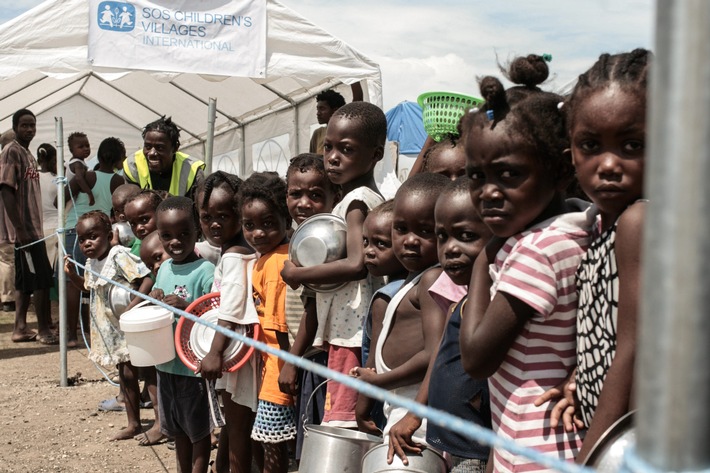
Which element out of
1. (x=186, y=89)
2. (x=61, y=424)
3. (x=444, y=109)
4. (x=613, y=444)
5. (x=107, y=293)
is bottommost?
(x=61, y=424)

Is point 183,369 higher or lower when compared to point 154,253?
lower

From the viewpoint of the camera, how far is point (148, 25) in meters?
6.39

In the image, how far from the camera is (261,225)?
3.54 metres

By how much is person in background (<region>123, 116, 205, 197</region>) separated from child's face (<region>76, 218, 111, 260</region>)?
2.81 ft

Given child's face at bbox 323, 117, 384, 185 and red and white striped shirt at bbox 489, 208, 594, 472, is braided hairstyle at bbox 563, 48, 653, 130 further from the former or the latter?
child's face at bbox 323, 117, 384, 185

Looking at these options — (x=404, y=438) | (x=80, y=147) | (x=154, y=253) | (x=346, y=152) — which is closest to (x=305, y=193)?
(x=346, y=152)

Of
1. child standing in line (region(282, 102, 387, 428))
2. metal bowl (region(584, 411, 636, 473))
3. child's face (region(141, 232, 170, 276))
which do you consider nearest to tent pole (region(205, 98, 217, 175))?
child's face (region(141, 232, 170, 276))

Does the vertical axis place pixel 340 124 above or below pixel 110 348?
above

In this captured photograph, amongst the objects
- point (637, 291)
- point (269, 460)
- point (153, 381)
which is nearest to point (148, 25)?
point (153, 381)

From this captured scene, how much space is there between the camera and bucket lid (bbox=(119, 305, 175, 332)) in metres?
3.83

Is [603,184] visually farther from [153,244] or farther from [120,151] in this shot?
[120,151]

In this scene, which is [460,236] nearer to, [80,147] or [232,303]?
[232,303]

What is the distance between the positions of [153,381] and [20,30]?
300 centimetres

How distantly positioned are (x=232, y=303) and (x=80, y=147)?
6.46m
